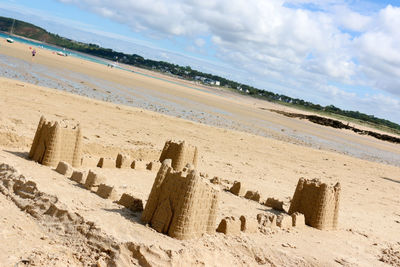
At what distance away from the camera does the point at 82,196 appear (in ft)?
25.5

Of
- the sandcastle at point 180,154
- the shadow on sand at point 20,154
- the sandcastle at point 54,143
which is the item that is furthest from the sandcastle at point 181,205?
the sandcastle at point 180,154

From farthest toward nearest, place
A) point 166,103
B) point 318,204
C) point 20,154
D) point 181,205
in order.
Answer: point 166,103
point 318,204
point 20,154
point 181,205

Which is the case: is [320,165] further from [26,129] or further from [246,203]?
[26,129]

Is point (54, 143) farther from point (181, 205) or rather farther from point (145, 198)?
point (181, 205)

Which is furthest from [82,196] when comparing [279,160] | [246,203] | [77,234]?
[279,160]

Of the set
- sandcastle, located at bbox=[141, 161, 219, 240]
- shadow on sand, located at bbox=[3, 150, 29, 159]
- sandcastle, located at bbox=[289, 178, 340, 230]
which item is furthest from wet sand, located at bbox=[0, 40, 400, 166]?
sandcastle, located at bbox=[141, 161, 219, 240]

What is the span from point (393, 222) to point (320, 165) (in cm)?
864

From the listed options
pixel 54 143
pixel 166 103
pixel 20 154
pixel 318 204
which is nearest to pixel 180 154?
pixel 54 143

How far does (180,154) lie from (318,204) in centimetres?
413

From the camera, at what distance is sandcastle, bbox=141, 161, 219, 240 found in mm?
6883

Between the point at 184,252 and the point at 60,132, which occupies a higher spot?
the point at 60,132

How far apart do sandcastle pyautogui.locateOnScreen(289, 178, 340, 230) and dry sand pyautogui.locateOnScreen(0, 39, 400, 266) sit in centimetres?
32

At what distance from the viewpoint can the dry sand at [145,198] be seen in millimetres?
6242

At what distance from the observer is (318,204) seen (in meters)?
10.2
